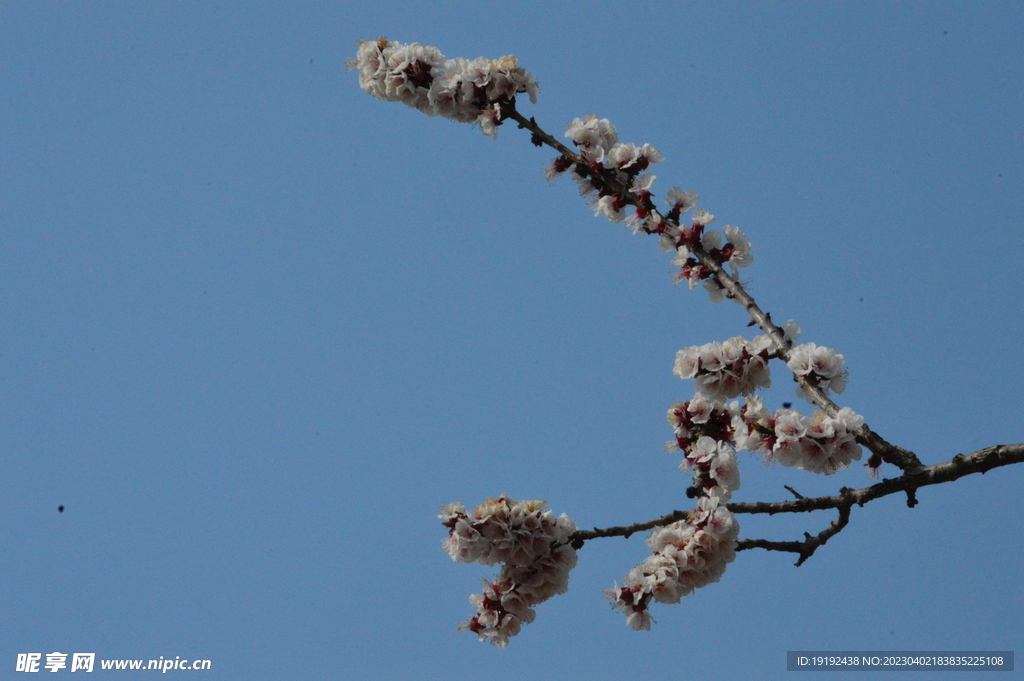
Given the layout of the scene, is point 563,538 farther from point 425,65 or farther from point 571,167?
point 425,65

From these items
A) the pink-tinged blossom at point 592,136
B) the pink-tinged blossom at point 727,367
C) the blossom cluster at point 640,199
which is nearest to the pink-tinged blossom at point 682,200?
the blossom cluster at point 640,199

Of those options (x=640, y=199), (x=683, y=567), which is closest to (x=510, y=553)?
(x=683, y=567)

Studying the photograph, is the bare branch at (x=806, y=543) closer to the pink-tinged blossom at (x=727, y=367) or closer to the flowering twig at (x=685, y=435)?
the flowering twig at (x=685, y=435)

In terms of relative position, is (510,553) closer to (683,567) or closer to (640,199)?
(683,567)

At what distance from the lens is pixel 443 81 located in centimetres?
683

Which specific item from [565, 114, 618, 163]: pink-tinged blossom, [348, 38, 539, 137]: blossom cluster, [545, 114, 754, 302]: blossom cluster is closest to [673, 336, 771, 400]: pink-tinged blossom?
[545, 114, 754, 302]: blossom cluster

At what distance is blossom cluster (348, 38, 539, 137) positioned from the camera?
22.1 ft

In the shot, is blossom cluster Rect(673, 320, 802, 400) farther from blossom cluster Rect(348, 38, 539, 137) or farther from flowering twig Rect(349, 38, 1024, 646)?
blossom cluster Rect(348, 38, 539, 137)

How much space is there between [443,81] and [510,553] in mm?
3527

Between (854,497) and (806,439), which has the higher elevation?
(806,439)

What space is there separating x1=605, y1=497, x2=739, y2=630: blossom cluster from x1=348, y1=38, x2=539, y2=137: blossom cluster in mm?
3230

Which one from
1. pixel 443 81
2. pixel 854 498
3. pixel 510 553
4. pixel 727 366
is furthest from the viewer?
pixel 443 81

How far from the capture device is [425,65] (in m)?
7.01

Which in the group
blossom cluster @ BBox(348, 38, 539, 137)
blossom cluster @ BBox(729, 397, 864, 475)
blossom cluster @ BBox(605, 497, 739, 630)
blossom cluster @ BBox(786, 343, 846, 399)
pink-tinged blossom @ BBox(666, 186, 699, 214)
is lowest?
blossom cluster @ BBox(605, 497, 739, 630)
